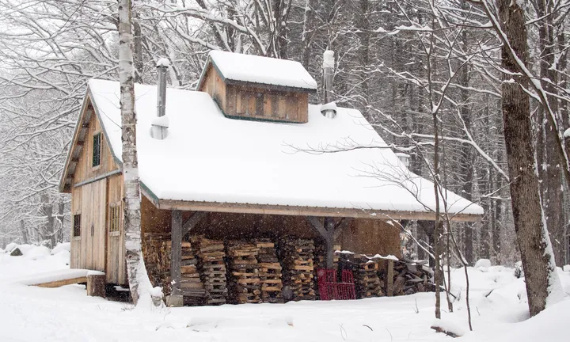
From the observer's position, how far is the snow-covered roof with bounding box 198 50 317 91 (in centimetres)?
1775

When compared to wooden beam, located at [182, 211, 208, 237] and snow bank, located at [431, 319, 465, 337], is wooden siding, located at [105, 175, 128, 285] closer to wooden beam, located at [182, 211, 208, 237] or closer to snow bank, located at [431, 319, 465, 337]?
wooden beam, located at [182, 211, 208, 237]

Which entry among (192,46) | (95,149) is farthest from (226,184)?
(192,46)

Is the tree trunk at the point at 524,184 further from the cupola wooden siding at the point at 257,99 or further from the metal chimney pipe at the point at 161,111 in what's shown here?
the cupola wooden siding at the point at 257,99

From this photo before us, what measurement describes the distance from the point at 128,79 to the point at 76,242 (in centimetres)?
876

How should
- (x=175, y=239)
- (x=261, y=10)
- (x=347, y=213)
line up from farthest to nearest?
1. (x=261, y=10)
2. (x=347, y=213)
3. (x=175, y=239)

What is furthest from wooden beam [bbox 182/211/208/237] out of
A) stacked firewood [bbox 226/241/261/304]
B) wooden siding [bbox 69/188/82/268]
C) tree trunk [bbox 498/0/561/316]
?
tree trunk [bbox 498/0/561/316]

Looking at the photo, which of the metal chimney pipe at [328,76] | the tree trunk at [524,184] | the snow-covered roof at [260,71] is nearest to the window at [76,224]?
the snow-covered roof at [260,71]

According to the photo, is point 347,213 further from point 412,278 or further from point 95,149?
point 95,149

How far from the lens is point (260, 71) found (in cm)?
1831

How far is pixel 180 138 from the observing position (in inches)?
625

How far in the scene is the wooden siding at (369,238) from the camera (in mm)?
17141

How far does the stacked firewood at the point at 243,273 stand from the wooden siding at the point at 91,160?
3477 mm

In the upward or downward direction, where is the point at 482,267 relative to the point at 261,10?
downward

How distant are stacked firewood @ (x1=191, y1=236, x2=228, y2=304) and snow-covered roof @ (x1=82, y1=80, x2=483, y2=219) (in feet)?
5.26
